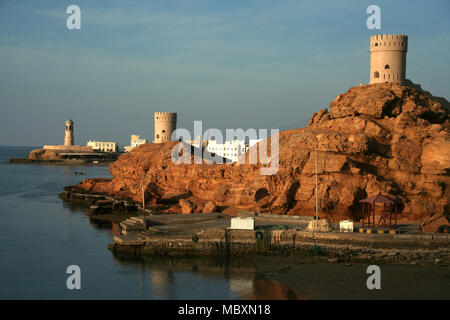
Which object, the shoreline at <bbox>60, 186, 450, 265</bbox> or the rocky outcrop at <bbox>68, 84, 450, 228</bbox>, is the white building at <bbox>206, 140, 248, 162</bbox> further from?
the shoreline at <bbox>60, 186, 450, 265</bbox>

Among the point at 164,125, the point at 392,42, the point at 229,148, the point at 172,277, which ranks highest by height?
the point at 392,42

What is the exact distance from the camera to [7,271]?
3419cm

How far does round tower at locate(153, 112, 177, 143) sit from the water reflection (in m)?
55.3

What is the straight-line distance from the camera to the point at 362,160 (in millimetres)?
45562

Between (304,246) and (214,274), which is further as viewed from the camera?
(304,246)

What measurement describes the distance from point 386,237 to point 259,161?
638 inches

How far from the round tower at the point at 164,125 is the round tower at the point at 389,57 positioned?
46.3m

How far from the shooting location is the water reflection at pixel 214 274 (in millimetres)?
29484

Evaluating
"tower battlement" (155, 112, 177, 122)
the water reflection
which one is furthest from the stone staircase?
"tower battlement" (155, 112, 177, 122)

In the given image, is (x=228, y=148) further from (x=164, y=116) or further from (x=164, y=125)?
(x=164, y=116)

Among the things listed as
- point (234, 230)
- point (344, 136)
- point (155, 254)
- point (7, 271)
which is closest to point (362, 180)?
point (344, 136)

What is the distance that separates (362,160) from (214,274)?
18240 millimetres

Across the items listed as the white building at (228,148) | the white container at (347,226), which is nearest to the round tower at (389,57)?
the white container at (347,226)

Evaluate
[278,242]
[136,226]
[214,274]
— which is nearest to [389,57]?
[278,242]
